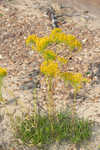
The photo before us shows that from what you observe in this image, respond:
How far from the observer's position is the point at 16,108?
379 cm

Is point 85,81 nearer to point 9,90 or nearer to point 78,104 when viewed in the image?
point 78,104

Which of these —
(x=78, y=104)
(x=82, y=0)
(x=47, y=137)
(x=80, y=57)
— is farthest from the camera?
(x=82, y=0)

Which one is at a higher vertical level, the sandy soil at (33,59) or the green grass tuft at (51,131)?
the sandy soil at (33,59)

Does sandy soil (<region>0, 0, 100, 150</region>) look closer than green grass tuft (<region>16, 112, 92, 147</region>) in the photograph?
No

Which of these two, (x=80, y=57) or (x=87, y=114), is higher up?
(x=80, y=57)

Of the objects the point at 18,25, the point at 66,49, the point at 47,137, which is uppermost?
the point at 18,25

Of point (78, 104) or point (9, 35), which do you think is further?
point (9, 35)

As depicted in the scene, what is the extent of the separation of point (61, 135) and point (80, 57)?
2232 mm

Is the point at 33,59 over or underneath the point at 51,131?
over

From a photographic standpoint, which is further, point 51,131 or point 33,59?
point 33,59

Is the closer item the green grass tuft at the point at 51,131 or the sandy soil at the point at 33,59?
the green grass tuft at the point at 51,131

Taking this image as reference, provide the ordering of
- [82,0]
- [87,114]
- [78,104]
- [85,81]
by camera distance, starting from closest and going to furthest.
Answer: [87,114]
[78,104]
[85,81]
[82,0]

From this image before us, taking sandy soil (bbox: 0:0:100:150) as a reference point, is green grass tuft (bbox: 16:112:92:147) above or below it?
below

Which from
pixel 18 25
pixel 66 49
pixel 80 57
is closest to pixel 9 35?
pixel 18 25
